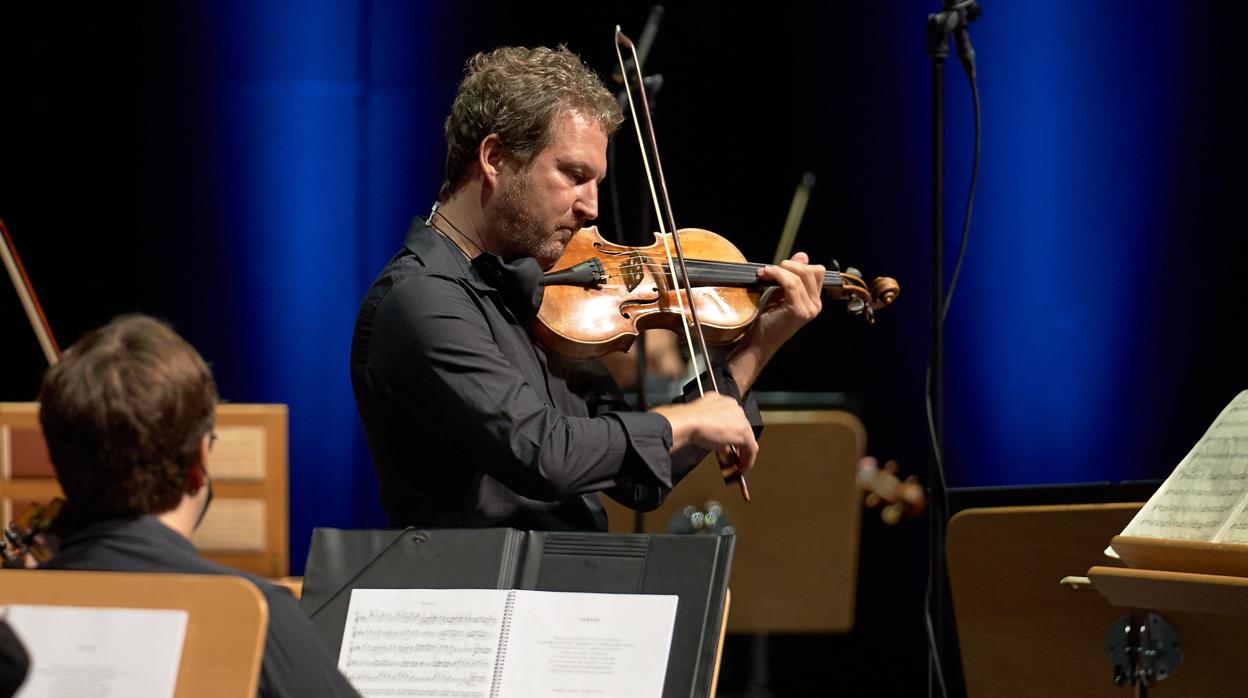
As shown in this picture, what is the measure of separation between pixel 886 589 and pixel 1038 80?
162 cm

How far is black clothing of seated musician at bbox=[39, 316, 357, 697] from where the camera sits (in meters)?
1.28

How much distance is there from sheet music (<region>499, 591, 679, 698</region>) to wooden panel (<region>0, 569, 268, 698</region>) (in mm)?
477

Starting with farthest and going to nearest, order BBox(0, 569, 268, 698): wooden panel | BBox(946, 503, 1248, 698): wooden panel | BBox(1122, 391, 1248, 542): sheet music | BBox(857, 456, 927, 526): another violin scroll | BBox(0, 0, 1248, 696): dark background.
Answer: BBox(0, 0, 1248, 696): dark background, BBox(857, 456, 927, 526): another violin scroll, BBox(946, 503, 1248, 698): wooden panel, BBox(1122, 391, 1248, 542): sheet music, BBox(0, 569, 268, 698): wooden panel

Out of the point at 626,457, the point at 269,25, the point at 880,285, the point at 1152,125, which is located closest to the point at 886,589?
the point at 1152,125

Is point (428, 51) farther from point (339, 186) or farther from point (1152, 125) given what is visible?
point (1152, 125)

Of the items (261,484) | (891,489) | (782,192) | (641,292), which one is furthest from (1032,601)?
(782,192)

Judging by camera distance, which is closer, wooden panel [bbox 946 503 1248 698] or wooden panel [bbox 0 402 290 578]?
wooden panel [bbox 946 503 1248 698]

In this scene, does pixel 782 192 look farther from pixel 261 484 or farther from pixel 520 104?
pixel 520 104

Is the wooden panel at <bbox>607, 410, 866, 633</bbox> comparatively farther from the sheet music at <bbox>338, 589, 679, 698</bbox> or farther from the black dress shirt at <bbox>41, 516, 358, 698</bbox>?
the black dress shirt at <bbox>41, 516, 358, 698</bbox>

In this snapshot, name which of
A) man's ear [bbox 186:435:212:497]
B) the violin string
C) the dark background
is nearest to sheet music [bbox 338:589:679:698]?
man's ear [bbox 186:435:212:497]

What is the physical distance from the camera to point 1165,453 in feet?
12.7

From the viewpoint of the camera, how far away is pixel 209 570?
4.26ft

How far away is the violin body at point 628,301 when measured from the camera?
7.34 feet

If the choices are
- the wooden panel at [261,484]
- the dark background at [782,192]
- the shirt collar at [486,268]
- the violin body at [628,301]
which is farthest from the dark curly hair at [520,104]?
the dark background at [782,192]
